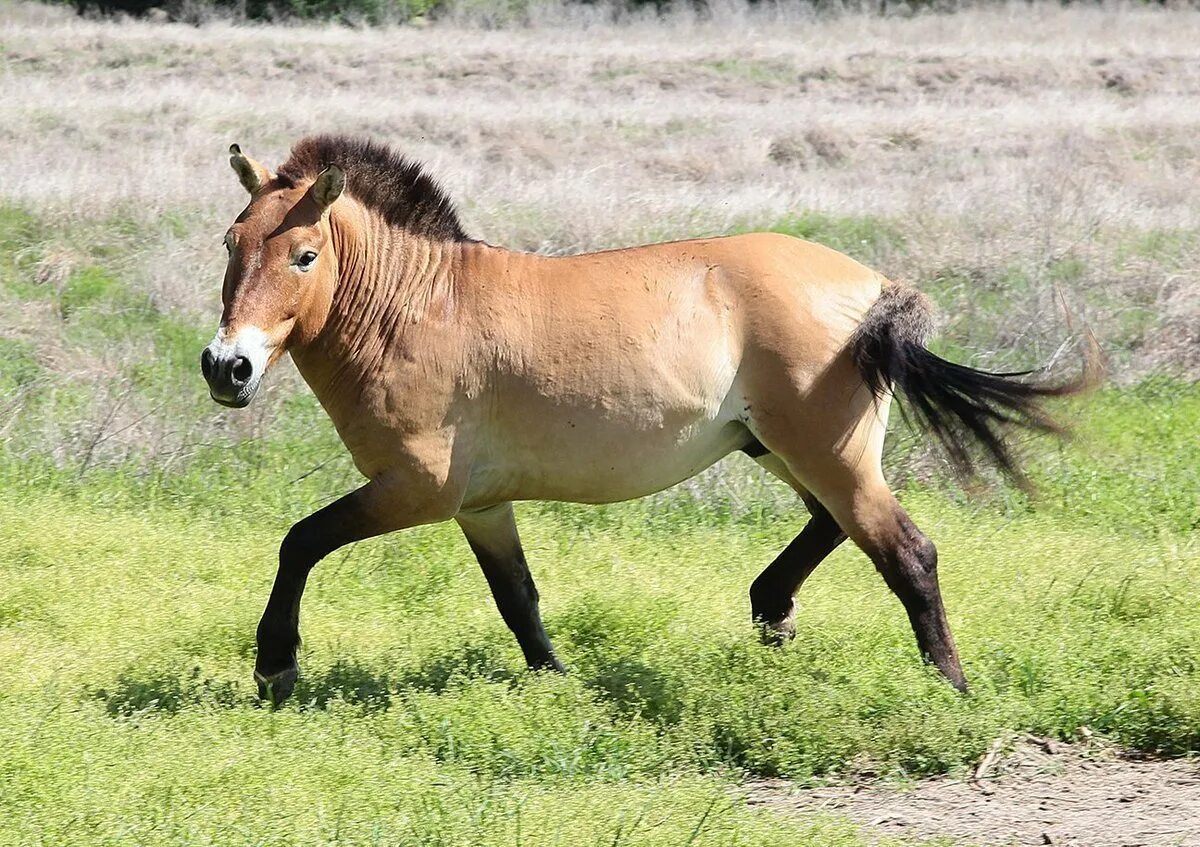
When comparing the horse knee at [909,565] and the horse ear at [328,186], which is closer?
the horse ear at [328,186]

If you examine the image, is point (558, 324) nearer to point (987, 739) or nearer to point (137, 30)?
point (987, 739)

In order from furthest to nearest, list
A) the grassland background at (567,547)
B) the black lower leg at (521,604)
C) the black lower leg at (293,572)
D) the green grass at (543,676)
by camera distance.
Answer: the black lower leg at (521,604) → the black lower leg at (293,572) → the grassland background at (567,547) → the green grass at (543,676)

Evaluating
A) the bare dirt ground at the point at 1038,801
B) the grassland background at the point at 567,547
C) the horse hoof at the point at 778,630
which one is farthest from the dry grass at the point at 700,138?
the bare dirt ground at the point at 1038,801

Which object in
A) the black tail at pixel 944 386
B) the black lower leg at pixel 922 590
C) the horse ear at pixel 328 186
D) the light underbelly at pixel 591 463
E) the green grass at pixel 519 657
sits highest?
the horse ear at pixel 328 186

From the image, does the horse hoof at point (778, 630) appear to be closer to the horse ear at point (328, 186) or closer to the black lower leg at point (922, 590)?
the black lower leg at point (922, 590)

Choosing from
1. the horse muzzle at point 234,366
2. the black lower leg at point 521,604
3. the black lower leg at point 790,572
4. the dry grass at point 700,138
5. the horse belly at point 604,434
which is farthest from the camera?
the dry grass at point 700,138

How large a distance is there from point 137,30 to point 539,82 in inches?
388

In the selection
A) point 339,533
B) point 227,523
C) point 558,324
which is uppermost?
point 558,324

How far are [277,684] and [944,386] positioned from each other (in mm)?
2964

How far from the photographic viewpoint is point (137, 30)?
101ft

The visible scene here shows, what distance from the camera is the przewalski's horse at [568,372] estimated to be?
19.7ft

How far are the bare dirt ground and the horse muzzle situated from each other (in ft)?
Answer: 7.63

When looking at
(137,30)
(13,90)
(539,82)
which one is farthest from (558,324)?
(137,30)

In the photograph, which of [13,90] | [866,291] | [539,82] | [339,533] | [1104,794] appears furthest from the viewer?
[539,82]
